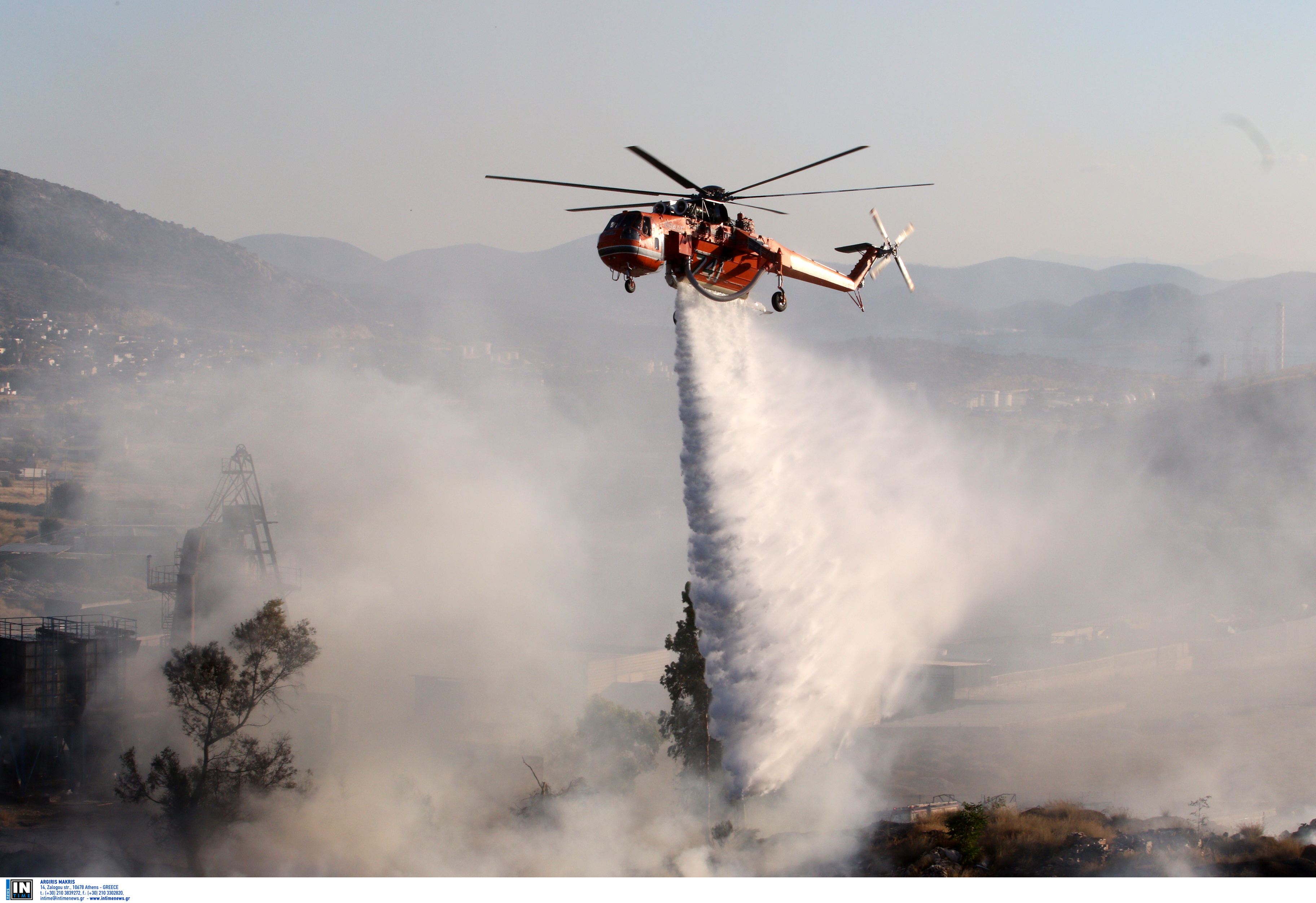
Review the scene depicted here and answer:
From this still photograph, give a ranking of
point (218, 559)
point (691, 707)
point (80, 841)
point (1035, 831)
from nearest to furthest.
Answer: point (1035, 831), point (80, 841), point (691, 707), point (218, 559)

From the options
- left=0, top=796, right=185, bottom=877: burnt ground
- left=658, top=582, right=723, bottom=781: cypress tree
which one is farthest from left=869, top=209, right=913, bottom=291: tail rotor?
left=0, top=796, right=185, bottom=877: burnt ground

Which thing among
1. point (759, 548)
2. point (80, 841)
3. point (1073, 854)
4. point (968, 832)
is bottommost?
point (1073, 854)

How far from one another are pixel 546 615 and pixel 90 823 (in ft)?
192

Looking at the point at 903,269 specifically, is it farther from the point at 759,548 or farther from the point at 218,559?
the point at 218,559

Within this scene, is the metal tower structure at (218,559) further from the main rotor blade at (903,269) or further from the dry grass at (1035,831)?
the dry grass at (1035,831)

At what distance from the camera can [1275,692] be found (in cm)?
7944

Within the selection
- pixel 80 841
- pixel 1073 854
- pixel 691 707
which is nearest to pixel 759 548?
pixel 691 707

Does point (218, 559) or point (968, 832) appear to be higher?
point (218, 559)

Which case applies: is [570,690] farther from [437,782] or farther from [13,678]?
[13,678]

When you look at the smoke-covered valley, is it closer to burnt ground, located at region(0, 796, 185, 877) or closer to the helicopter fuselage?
burnt ground, located at region(0, 796, 185, 877)

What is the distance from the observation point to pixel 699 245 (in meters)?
32.5

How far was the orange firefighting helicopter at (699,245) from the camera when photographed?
30.0 m

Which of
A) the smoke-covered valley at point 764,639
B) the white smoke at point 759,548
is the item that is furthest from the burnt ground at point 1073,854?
the white smoke at point 759,548

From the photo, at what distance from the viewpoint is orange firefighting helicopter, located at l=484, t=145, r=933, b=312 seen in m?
30.0
